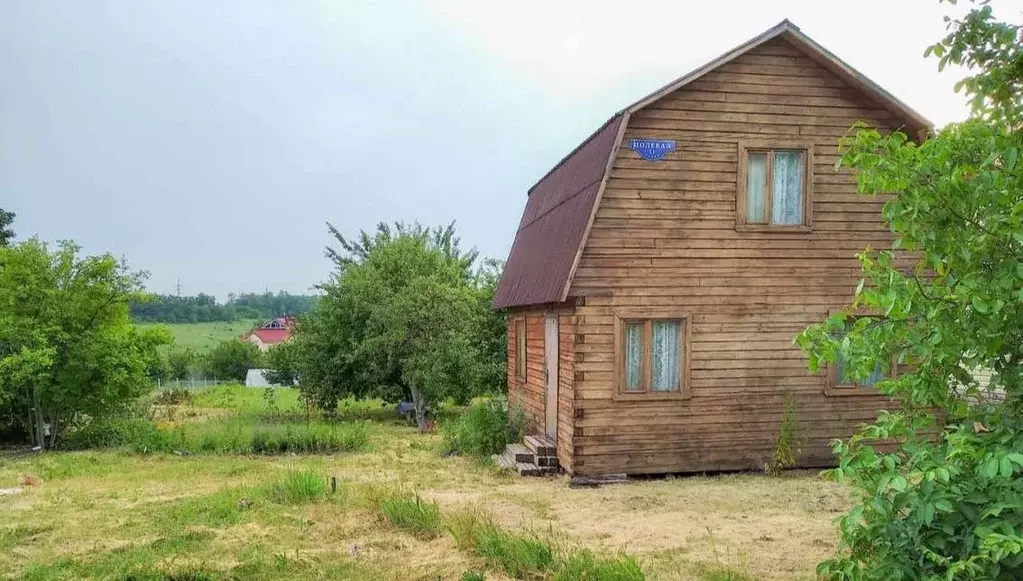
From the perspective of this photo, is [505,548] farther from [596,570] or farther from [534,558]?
[596,570]

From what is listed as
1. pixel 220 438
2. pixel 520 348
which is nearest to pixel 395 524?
pixel 520 348

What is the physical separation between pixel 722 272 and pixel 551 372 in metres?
3.50

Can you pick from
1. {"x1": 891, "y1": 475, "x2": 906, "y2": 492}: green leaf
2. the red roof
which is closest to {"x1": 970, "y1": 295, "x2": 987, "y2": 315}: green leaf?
{"x1": 891, "y1": 475, "x2": 906, "y2": 492}: green leaf

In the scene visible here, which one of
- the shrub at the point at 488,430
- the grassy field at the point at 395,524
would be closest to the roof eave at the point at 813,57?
the grassy field at the point at 395,524

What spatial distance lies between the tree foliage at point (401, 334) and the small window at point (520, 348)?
3945mm

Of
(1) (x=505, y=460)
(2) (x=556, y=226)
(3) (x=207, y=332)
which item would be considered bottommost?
(3) (x=207, y=332)

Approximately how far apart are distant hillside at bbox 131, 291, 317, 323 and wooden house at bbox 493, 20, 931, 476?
221 feet

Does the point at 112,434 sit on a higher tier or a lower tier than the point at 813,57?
lower

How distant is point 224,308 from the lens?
9581 centimetres

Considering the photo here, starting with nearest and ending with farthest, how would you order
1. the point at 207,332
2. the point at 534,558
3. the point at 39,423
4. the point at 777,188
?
the point at 534,558
the point at 777,188
the point at 39,423
the point at 207,332

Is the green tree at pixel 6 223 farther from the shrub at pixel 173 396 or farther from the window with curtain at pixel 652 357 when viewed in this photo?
the window with curtain at pixel 652 357

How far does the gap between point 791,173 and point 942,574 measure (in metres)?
9.41

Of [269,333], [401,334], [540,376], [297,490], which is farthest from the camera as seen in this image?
[269,333]

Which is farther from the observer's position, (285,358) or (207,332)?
A: (207,332)
